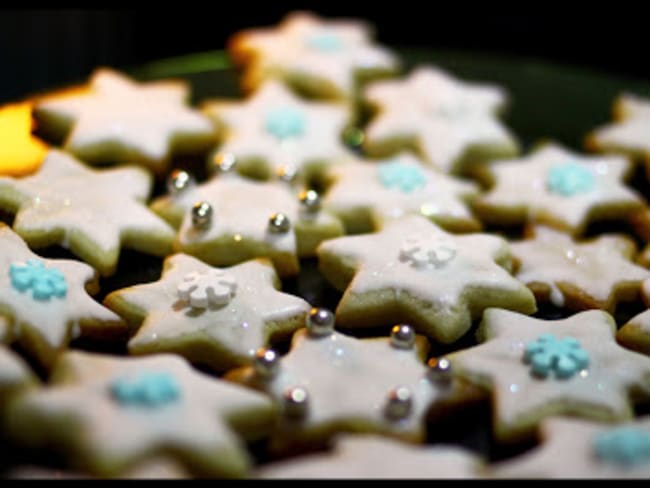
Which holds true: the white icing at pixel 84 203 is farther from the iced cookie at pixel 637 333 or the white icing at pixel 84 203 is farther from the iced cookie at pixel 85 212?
the iced cookie at pixel 637 333

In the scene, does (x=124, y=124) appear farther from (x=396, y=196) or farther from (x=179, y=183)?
(x=396, y=196)

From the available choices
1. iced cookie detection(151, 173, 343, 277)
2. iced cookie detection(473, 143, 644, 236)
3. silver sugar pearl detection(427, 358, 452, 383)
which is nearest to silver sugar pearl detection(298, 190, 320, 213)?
iced cookie detection(151, 173, 343, 277)

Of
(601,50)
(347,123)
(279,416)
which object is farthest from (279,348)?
(601,50)

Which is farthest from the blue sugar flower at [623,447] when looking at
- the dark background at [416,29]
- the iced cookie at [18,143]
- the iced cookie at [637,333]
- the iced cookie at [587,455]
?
the dark background at [416,29]

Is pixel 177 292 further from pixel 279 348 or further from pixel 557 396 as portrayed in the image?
pixel 557 396

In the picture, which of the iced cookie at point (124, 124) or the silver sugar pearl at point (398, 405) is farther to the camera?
→ the iced cookie at point (124, 124)

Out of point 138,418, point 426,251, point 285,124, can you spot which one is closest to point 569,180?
point 426,251

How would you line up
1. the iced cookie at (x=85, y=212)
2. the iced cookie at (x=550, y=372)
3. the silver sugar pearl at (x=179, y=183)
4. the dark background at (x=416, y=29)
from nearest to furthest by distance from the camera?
the iced cookie at (x=550, y=372), the iced cookie at (x=85, y=212), the silver sugar pearl at (x=179, y=183), the dark background at (x=416, y=29)
